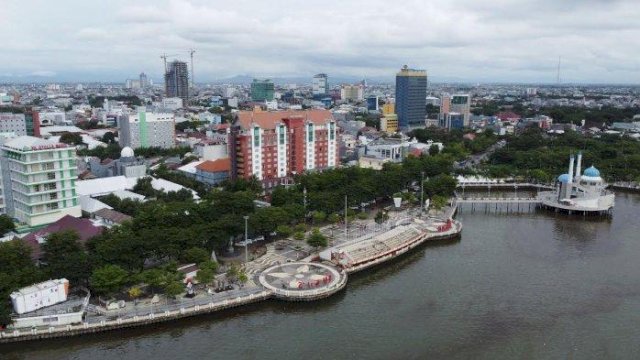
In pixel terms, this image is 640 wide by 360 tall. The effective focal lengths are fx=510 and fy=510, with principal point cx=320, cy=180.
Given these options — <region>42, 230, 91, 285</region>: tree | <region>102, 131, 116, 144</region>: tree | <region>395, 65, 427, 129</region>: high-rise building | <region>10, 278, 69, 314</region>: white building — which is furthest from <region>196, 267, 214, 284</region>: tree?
<region>395, 65, 427, 129</region>: high-rise building

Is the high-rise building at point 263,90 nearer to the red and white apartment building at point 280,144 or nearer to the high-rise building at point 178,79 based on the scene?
the high-rise building at point 178,79

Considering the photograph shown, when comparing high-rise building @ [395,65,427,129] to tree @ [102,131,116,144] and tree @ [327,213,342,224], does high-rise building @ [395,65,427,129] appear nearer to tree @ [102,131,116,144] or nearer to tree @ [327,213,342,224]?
tree @ [102,131,116,144]

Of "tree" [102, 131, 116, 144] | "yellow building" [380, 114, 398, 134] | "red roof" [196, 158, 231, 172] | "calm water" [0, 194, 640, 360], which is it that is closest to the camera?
"calm water" [0, 194, 640, 360]

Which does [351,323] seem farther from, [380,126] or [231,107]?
[231,107]

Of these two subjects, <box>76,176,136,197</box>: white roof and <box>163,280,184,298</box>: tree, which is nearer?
<box>163,280,184,298</box>: tree

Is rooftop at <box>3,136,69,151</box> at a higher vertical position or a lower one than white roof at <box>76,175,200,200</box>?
higher

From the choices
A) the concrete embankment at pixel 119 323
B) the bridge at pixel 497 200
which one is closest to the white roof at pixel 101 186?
the concrete embankment at pixel 119 323

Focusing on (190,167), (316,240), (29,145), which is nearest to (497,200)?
(316,240)
